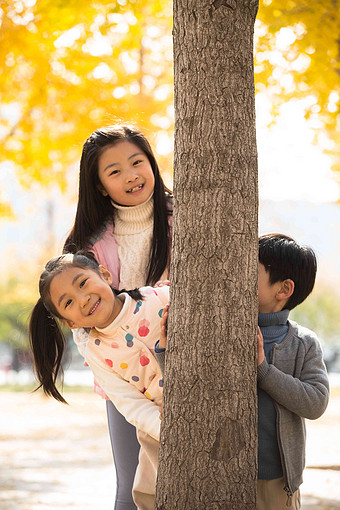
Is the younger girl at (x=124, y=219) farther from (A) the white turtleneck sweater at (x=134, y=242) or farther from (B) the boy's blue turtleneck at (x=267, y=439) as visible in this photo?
(B) the boy's blue turtleneck at (x=267, y=439)

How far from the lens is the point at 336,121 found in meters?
6.52

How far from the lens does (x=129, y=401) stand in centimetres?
248

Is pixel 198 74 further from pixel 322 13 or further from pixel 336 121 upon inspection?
pixel 336 121

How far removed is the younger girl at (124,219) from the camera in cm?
277

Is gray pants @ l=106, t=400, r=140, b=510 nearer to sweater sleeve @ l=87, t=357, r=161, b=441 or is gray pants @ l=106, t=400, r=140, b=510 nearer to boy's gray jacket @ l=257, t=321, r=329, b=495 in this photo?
sweater sleeve @ l=87, t=357, r=161, b=441

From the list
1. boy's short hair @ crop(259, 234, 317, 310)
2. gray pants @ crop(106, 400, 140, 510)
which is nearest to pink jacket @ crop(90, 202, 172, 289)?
gray pants @ crop(106, 400, 140, 510)

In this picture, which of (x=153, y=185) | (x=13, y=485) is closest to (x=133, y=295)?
(x=153, y=185)

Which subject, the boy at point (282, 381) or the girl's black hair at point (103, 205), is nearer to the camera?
the boy at point (282, 381)

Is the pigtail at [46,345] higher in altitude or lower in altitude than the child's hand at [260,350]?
lower

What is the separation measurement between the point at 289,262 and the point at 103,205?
2.70 feet

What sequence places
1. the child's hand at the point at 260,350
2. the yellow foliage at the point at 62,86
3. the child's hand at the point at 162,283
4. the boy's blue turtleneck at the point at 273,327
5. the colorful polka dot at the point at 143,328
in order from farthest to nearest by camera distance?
the yellow foliage at the point at 62,86 < the child's hand at the point at 162,283 < the colorful polka dot at the point at 143,328 < the boy's blue turtleneck at the point at 273,327 < the child's hand at the point at 260,350

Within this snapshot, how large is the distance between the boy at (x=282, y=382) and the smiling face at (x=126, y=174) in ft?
1.76

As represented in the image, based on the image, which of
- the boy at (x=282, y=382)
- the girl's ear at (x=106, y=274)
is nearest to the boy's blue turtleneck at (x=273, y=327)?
→ the boy at (x=282, y=382)

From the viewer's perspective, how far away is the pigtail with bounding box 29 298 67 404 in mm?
2779
